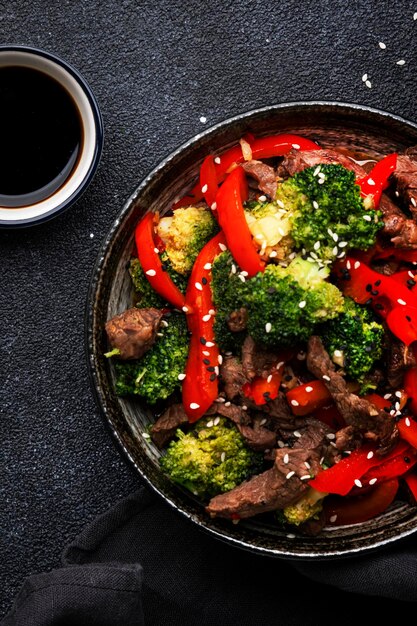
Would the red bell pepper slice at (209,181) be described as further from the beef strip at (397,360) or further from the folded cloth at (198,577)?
the folded cloth at (198,577)

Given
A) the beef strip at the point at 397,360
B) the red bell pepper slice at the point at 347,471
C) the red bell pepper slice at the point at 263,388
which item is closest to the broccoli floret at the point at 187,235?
the red bell pepper slice at the point at 263,388

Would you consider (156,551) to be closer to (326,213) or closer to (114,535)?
(114,535)

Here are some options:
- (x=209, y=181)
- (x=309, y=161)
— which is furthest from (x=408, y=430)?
(x=209, y=181)

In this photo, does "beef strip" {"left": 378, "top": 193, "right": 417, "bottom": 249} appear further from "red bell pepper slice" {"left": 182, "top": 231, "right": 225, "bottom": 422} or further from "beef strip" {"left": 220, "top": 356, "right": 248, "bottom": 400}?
"beef strip" {"left": 220, "top": 356, "right": 248, "bottom": 400}

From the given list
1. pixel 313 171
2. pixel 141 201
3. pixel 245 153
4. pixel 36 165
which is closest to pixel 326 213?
pixel 313 171

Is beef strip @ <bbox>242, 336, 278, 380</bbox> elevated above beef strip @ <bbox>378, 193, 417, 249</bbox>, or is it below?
below

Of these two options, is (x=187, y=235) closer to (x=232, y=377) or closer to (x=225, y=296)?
(x=225, y=296)

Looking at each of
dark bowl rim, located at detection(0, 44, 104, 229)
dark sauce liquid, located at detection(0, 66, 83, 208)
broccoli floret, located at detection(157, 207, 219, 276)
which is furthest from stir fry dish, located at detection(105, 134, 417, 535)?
dark sauce liquid, located at detection(0, 66, 83, 208)

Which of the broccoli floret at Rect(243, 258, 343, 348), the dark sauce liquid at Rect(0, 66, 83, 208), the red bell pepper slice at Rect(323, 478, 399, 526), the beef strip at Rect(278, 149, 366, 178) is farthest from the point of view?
the dark sauce liquid at Rect(0, 66, 83, 208)

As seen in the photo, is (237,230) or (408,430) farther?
(408,430)
